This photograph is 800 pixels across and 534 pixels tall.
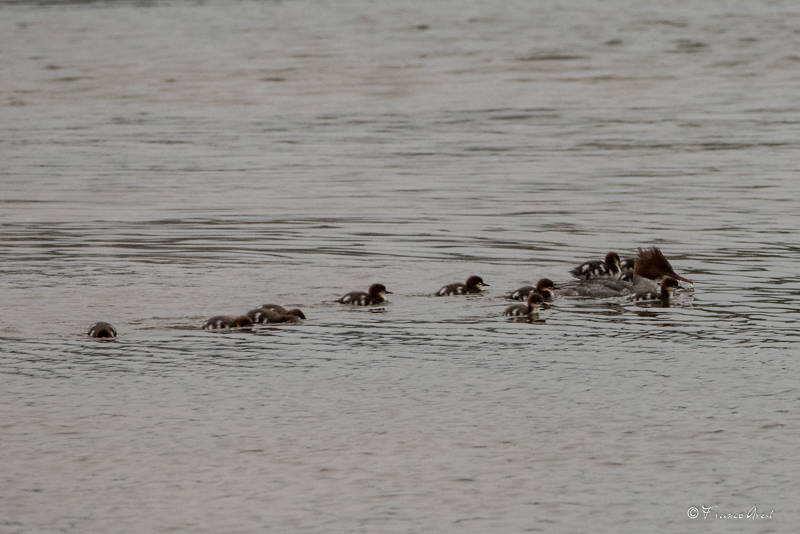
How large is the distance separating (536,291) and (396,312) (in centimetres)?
92

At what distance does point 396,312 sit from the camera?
1062 cm

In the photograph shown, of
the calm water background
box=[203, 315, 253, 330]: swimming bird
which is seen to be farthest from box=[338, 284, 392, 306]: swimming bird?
box=[203, 315, 253, 330]: swimming bird

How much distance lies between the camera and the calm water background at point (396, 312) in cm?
686

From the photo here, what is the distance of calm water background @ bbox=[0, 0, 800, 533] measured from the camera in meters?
6.86

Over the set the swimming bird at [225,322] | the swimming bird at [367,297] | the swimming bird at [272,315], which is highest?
the swimming bird at [367,297]

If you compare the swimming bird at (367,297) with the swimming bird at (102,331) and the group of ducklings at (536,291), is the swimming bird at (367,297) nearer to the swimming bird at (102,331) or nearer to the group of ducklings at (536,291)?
the group of ducklings at (536,291)

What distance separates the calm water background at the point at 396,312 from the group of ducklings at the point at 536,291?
12 centimetres

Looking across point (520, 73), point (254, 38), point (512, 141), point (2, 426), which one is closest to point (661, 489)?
point (2, 426)

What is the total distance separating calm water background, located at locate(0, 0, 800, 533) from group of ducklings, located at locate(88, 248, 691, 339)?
116mm

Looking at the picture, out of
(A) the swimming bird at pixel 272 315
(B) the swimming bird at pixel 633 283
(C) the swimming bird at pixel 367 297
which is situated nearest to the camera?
(A) the swimming bird at pixel 272 315

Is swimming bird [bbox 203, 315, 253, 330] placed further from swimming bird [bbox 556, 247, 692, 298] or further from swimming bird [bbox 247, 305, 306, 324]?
swimming bird [bbox 556, 247, 692, 298]

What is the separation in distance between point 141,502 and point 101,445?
2.75 feet

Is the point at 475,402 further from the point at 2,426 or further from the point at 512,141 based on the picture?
the point at 512,141

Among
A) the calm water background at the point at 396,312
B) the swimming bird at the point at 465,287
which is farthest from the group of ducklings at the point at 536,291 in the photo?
the calm water background at the point at 396,312
